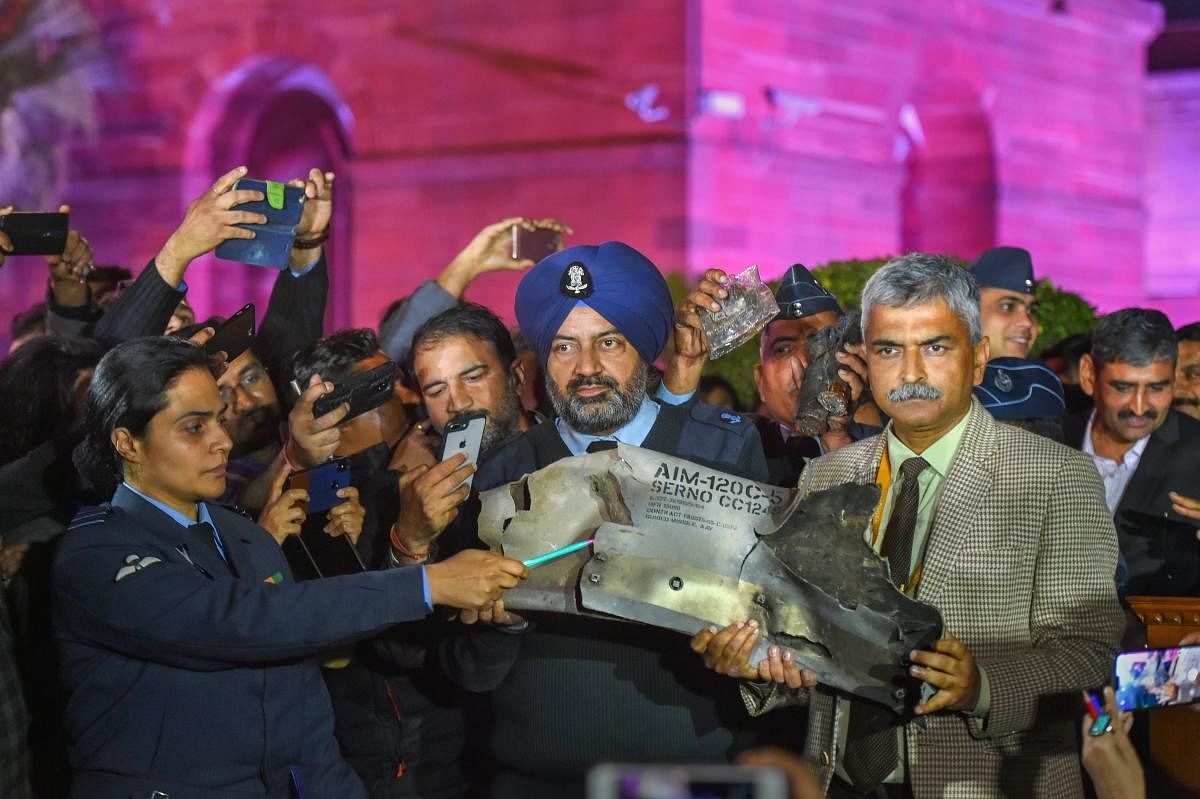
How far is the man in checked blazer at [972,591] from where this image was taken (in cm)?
297

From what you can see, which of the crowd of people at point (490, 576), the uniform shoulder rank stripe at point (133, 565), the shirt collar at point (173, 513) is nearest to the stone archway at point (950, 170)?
the crowd of people at point (490, 576)

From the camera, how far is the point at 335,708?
13.6ft

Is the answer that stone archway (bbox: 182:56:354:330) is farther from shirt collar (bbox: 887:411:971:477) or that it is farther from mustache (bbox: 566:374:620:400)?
shirt collar (bbox: 887:411:971:477)

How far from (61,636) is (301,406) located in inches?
42.1

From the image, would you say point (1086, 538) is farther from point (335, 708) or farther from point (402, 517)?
point (335, 708)

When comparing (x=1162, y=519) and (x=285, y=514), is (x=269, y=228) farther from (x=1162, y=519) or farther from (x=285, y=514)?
(x=1162, y=519)

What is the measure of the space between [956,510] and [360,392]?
1.76 meters

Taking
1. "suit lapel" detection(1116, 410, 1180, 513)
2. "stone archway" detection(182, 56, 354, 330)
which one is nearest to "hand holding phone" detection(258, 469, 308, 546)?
"suit lapel" detection(1116, 410, 1180, 513)

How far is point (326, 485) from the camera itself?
4.00m

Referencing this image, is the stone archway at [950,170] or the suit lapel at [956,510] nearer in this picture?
the suit lapel at [956,510]

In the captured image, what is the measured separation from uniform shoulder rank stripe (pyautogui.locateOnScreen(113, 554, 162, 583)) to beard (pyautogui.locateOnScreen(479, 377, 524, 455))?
54.0 inches

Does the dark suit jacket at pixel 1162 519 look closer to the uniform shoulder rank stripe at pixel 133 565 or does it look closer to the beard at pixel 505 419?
the beard at pixel 505 419

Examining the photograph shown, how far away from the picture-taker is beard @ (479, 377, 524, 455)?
4.45m

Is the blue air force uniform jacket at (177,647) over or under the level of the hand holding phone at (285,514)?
under
